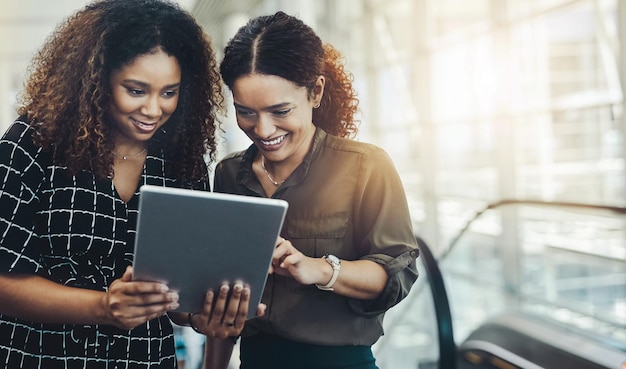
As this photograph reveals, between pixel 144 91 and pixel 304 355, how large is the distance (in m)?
0.60

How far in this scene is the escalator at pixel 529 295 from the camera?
370cm

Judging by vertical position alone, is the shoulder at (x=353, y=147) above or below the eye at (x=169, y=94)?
below

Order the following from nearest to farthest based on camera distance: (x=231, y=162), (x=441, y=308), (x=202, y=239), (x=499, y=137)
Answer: (x=202, y=239)
(x=231, y=162)
(x=441, y=308)
(x=499, y=137)

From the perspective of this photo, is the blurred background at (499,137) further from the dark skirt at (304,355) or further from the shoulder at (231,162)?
the dark skirt at (304,355)

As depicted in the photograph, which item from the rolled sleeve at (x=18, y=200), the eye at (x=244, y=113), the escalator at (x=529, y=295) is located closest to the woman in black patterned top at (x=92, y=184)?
the rolled sleeve at (x=18, y=200)

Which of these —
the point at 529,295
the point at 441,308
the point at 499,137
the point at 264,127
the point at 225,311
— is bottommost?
the point at 529,295

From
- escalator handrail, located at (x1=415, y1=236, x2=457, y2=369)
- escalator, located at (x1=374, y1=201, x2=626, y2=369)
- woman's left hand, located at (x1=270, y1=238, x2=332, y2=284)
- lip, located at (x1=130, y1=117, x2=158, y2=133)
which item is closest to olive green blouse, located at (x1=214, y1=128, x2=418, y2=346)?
woman's left hand, located at (x1=270, y1=238, x2=332, y2=284)

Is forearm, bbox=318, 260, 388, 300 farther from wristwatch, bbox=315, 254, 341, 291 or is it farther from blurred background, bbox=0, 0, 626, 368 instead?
blurred background, bbox=0, 0, 626, 368

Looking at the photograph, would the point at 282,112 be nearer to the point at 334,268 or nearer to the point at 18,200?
the point at 334,268

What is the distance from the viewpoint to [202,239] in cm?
A: 117

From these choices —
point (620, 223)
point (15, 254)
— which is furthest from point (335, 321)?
point (620, 223)

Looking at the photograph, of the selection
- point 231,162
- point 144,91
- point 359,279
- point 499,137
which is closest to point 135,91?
point 144,91

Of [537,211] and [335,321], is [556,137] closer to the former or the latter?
[537,211]

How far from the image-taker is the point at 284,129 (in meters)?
1.38
